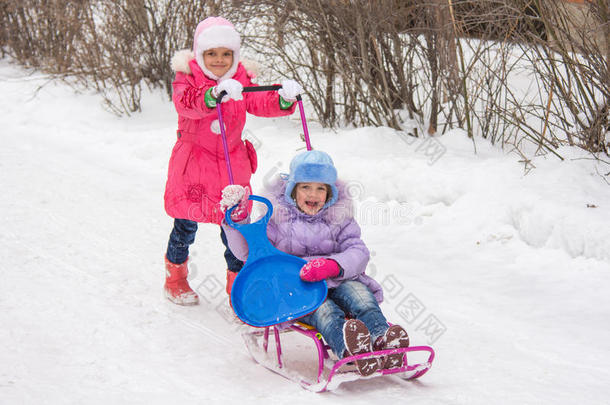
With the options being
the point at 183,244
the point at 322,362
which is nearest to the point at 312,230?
the point at 322,362

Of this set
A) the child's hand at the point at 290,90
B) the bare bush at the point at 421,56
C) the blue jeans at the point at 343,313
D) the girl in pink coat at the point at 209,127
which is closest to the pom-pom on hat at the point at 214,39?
the girl in pink coat at the point at 209,127

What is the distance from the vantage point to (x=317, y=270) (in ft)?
9.04

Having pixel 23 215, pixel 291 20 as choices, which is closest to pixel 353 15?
pixel 291 20

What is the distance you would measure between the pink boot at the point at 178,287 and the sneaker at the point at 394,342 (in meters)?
1.40

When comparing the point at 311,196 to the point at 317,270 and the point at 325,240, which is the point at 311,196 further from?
the point at 317,270

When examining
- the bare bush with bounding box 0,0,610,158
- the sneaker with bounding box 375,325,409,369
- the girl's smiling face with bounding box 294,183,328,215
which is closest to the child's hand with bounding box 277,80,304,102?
the girl's smiling face with bounding box 294,183,328,215

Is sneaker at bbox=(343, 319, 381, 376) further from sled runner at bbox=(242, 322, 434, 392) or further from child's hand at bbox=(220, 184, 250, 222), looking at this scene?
child's hand at bbox=(220, 184, 250, 222)

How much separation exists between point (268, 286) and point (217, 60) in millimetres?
1271

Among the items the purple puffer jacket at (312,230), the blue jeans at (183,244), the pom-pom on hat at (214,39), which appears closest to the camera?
the purple puffer jacket at (312,230)

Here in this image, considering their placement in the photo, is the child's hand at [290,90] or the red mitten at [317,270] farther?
the child's hand at [290,90]

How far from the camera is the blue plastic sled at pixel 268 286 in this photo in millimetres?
2719

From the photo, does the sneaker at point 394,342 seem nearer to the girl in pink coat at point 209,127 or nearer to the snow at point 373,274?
the snow at point 373,274

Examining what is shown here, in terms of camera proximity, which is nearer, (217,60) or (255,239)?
(255,239)

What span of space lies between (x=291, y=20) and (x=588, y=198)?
3366mm
